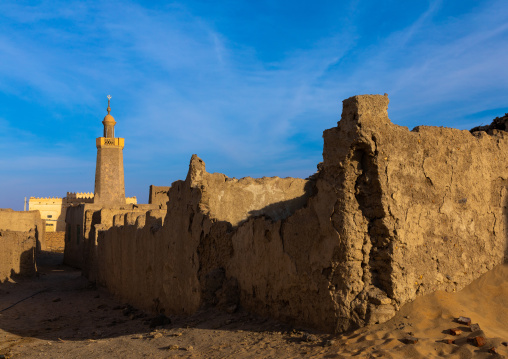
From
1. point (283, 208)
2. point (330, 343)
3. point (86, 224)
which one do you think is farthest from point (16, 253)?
point (330, 343)

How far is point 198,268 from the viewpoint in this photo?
688cm

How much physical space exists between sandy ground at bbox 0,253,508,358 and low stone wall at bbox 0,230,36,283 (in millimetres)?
5051

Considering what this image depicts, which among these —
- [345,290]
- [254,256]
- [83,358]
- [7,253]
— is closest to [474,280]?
[345,290]

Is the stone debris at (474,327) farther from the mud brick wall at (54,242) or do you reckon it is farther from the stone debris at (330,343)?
the mud brick wall at (54,242)

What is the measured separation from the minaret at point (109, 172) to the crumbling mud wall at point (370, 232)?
970 inches

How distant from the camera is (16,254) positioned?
1361cm

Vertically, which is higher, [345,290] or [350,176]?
[350,176]

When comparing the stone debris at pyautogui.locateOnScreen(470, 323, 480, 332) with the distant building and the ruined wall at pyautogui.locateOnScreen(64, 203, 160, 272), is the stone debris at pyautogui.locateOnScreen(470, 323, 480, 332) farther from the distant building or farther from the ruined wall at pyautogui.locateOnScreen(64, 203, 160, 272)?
the distant building

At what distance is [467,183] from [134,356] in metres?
4.18

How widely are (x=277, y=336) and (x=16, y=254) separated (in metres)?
11.2

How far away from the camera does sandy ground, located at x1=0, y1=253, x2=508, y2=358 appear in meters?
4.00

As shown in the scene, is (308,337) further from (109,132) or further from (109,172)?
(109,132)

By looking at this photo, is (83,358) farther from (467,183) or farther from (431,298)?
(467,183)

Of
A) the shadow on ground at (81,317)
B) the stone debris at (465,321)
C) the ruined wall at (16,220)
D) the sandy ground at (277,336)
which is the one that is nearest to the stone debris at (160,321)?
the shadow on ground at (81,317)
